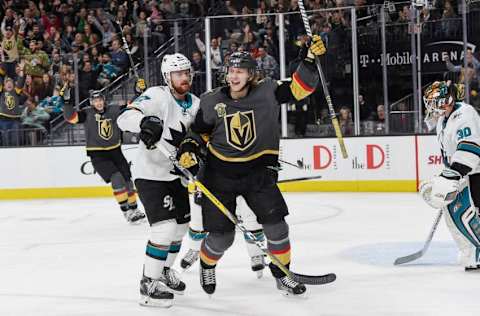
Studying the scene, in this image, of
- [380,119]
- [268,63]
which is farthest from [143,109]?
[268,63]

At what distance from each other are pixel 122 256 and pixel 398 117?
4231mm

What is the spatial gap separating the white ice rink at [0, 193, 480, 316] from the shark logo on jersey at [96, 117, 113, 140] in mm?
753

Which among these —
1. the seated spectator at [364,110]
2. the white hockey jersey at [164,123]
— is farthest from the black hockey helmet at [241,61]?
the seated spectator at [364,110]

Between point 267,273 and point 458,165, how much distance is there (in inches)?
46.2

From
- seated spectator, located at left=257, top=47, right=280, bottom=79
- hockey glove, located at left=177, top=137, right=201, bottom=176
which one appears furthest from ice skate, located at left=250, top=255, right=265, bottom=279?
seated spectator, located at left=257, top=47, right=280, bottom=79

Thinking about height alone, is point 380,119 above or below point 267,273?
above

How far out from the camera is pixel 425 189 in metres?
4.25

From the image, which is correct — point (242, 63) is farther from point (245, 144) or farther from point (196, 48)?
point (196, 48)

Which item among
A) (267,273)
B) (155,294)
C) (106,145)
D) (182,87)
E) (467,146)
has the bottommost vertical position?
(267,273)

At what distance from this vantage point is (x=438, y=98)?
432cm

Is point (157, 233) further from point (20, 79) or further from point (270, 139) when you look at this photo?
point (20, 79)

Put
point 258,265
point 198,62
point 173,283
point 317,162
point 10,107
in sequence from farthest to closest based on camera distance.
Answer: point 10,107 < point 198,62 < point 317,162 < point 258,265 < point 173,283

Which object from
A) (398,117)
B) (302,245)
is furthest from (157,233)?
(398,117)

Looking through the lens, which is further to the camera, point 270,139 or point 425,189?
point 425,189
